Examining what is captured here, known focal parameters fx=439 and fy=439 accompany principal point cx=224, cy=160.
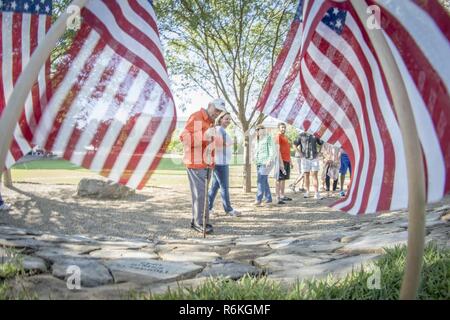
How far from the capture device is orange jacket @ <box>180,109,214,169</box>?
17.9 ft

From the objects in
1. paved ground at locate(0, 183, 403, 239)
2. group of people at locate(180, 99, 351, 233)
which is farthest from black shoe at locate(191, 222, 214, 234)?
paved ground at locate(0, 183, 403, 239)

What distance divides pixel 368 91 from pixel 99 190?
856 cm

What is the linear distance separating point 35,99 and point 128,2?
0.88 m

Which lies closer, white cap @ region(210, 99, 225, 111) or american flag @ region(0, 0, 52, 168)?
american flag @ region(0, 0, 52, 168)

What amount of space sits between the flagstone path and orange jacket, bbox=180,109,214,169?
1002 mm

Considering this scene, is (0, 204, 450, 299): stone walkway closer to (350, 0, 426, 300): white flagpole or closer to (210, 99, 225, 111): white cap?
(350, 0, 426, 300): white flagpole

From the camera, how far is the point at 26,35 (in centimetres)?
267

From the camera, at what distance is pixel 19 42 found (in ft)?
8.64

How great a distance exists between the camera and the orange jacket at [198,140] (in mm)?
5445

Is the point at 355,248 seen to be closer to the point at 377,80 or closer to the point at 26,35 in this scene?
the point at 377,80

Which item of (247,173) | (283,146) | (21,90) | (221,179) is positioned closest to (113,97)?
(21,90)

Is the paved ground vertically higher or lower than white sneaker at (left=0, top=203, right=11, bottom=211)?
lower

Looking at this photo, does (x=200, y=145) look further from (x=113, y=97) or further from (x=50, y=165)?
(x=50, y=165)
